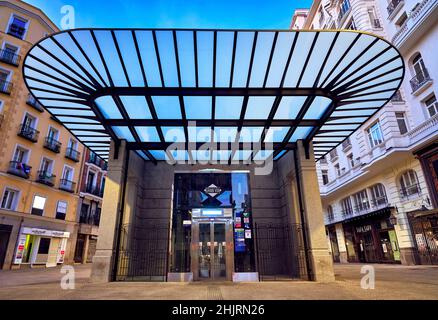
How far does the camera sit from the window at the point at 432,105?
1525 centimetres

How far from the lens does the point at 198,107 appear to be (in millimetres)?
8281

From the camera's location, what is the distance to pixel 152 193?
12.3 metres

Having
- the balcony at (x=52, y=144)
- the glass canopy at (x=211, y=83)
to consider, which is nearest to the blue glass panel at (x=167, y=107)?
the glass canopy at (x=211, y=83)

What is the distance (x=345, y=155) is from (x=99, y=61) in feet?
73.9

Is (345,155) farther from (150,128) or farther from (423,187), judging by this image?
(150,128)

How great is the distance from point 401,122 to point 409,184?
14.1ft

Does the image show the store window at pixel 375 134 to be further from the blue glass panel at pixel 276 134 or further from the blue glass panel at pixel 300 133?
the blue glass panel at pixel 276 134

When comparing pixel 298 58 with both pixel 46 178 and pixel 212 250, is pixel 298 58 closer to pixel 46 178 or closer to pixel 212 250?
pixel 212 250

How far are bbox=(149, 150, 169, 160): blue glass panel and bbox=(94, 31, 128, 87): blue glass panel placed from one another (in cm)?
452

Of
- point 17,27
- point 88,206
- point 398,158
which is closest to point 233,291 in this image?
point 398,158

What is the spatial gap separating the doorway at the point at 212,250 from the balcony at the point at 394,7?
62.2ft

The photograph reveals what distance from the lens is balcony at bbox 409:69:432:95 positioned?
50.6 ft
